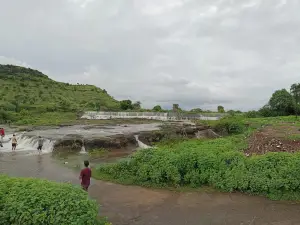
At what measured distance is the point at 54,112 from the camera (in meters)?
58.2

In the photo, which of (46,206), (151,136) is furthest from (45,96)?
(46,206)

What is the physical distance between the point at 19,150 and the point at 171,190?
17.0 metres

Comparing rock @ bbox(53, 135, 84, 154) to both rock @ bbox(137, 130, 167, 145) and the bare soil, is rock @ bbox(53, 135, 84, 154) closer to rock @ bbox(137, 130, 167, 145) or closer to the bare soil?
rock @ bbox(137, 130, 167, 145)

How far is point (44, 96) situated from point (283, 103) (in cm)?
6006

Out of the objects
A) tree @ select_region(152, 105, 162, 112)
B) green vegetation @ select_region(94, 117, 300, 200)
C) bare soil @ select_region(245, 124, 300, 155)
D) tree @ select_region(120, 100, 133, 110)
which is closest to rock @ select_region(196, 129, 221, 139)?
bare soil @ select_region(245, 124, 300, 155)

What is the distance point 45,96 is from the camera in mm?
74875

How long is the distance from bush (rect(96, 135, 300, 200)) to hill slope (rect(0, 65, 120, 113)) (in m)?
50.7

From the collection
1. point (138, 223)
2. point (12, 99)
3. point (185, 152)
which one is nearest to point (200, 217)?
point (138, 223)

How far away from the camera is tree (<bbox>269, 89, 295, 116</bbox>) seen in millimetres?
36656

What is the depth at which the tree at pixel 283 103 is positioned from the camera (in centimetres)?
3666

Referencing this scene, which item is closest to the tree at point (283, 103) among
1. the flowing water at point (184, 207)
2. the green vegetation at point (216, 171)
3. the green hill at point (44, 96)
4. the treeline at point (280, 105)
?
the treeline at point (280, 105)

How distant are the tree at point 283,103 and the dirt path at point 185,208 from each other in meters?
29.9

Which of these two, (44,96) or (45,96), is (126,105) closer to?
(45,96)

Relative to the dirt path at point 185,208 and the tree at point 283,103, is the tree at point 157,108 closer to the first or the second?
the tree at point 283,103
